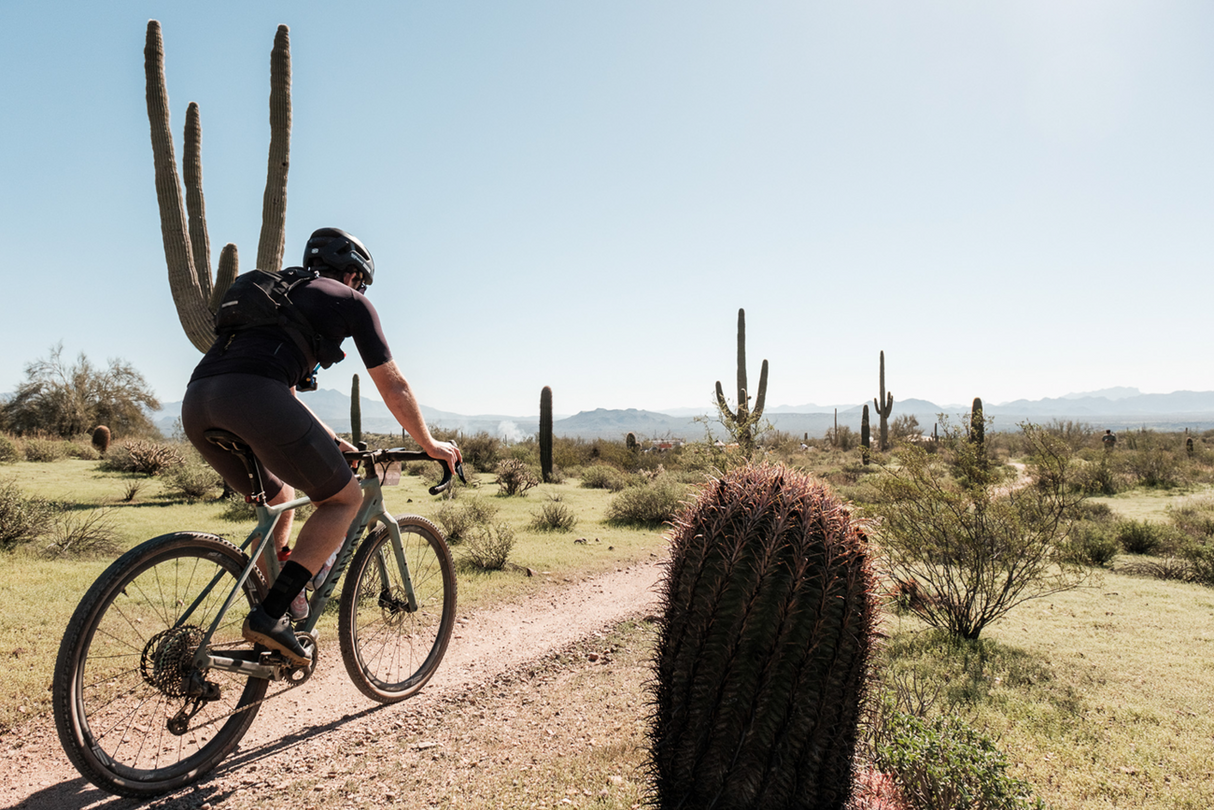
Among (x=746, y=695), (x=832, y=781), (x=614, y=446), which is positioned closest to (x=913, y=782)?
(x=832, y=781)

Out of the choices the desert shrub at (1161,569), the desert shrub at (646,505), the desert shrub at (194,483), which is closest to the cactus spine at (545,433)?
the desert shrub at (646,505)

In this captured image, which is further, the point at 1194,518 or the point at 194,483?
the point at 194,483

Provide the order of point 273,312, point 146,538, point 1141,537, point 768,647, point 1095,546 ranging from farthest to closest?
point 1141,537 < point 1095,546 < point 146,538 < point 273,312 < point 768,647

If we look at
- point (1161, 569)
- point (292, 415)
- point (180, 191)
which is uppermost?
point (180, 191)

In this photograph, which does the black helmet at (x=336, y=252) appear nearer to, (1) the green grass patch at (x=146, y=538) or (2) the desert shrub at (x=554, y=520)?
(1) the green grass patch at (x=146, y=538)

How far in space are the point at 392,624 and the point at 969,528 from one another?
5.21m

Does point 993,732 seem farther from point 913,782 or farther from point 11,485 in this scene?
point 11,485

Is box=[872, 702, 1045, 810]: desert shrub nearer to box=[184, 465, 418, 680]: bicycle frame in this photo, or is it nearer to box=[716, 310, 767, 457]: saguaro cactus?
box=[184, 465, 418, 680]: bicycle frame

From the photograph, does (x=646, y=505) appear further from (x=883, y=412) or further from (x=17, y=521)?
(x=883, y=412)

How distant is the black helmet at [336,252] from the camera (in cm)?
342

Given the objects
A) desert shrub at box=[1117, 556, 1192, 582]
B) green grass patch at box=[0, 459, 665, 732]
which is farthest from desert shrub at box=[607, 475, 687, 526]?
desert shrub at box=[1117, 556, 1192, 582]

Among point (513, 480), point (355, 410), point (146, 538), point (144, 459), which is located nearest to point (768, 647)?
point (146, 538)

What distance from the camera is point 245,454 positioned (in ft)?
9.84

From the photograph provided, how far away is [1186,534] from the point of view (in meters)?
10.1
